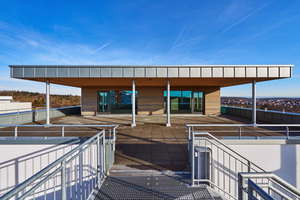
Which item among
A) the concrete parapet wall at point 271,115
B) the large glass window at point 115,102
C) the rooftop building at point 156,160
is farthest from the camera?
the large glass window at point 115,102

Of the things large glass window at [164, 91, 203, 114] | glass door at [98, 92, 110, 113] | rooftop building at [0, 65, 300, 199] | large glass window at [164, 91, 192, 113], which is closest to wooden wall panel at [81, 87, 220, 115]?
glass door at [98, 92, 110, 113]

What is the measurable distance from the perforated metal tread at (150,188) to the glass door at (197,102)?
1198cm

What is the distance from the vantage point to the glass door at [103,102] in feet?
49.0

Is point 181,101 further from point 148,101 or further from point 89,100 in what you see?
point 89,100

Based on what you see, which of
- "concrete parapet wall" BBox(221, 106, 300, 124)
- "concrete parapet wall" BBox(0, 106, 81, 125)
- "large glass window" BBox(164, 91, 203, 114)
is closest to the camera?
"concrete parapet wall" BBox(221, 106, 300, 124)

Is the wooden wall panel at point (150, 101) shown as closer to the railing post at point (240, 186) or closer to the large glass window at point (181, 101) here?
the large glass window at point (181, 101)

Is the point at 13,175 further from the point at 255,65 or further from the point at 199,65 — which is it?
the point at 255,65

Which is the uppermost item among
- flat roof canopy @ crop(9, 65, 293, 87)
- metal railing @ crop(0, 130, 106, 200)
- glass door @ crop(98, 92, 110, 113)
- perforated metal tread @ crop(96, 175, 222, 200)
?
flat roof canopy @ crop(9, 65, 293, 87)

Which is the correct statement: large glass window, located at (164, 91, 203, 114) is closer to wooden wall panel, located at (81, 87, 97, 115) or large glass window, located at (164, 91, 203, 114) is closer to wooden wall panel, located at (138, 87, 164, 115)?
wooden wall panel, located at (138, 87, 164, 115)

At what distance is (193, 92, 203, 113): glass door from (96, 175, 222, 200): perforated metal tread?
12.0 m

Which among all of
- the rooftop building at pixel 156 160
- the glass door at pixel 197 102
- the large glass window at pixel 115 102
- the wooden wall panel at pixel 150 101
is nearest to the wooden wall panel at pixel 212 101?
the glass door at pixel 197 102

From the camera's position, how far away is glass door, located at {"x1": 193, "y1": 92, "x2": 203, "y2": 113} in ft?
49.2

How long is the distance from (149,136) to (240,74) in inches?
273

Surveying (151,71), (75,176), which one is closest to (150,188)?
→ (75,176)
